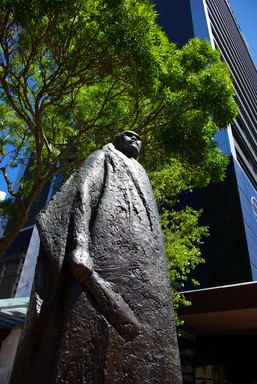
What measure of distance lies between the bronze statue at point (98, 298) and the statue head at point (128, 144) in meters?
0.65

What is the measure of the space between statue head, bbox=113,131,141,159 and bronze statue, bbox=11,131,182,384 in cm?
65

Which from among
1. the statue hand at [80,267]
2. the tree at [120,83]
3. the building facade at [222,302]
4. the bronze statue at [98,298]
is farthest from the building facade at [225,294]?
the statue hand at [80,267]

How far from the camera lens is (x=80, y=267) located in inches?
62.0

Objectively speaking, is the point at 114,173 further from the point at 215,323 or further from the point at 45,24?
the point at 215,323

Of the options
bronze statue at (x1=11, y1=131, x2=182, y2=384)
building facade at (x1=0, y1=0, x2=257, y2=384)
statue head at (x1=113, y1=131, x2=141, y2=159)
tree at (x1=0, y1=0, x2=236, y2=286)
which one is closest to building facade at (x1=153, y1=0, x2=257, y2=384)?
building facade at (x1=0, y1=0, x2=257, y2=384)

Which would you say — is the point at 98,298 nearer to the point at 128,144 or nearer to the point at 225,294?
the point at 128,144

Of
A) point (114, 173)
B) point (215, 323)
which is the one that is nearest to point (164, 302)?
point (114, 173)

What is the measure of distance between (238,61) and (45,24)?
3427 centimetres

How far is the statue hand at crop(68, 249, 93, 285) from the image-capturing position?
1.58 m

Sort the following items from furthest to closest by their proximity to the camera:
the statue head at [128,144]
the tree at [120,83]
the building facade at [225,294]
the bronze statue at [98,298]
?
the building facade at [225,294] < the tree at [120,83] < the statue head at [128,144] < the bronze statue at [98,298]

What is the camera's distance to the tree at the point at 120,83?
583cm

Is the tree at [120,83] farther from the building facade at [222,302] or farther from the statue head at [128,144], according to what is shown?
the building facade at [222,302]

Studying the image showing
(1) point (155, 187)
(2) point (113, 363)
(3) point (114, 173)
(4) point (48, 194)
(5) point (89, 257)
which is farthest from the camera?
(4) point (48, 194)

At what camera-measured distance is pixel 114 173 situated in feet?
7.34
